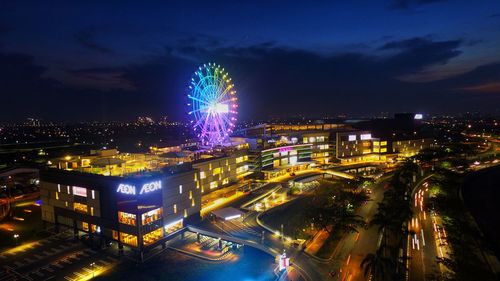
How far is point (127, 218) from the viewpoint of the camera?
34.2 metres

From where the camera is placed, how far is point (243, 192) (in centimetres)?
5369

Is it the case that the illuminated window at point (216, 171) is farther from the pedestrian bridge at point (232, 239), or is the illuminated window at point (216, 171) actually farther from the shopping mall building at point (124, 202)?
the pedestrian bridge at point (232, 239)

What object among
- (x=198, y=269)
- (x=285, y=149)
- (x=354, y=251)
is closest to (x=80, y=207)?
(x=198, y=269)

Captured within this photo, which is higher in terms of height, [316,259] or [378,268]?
[378,268]

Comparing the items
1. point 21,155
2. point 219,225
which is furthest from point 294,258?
point 21,155

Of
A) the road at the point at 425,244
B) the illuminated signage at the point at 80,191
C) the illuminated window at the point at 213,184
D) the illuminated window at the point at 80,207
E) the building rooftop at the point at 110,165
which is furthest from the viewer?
the illuminated window at the point at 213,184

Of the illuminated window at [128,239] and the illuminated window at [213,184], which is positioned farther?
the illuminated window at [213,184]

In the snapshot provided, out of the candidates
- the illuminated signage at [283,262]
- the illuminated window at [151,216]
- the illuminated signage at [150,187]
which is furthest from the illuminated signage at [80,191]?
the illuminated signage at [283,262]

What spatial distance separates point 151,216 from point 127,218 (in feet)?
8.19

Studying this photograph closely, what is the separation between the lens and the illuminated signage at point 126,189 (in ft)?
109

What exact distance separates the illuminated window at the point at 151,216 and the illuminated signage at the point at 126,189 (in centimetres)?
287

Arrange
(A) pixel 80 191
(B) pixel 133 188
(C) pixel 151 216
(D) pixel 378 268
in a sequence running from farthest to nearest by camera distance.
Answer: (A) pixel 80 191, (C) pixel 151 216, (B) pixel 133 188, (D) pixel 378 268

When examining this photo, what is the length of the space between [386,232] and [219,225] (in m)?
19.5

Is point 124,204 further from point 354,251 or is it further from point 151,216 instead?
point 354,251
